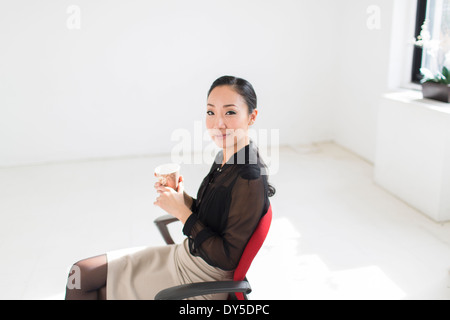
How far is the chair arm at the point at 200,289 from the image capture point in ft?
4.68

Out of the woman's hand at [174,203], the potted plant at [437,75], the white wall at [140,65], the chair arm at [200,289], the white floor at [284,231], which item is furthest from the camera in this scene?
the white wall at [140,65]

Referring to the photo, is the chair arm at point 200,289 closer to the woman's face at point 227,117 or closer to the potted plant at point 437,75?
the woman's face at point 227,117

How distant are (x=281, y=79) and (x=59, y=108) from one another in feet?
8.31

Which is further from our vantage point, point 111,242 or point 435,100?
point 435,100

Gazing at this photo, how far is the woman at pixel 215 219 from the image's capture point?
1.50m

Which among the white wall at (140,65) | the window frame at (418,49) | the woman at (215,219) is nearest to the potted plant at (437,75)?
the window frame at (418,49)

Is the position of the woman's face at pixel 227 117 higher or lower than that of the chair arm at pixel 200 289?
higher

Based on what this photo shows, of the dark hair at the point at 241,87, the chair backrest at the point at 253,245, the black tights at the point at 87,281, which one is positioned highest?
the dark hair at the point at 241,87

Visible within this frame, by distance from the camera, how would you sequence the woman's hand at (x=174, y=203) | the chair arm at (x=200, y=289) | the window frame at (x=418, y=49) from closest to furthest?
the chair arm at (x=200, y=289), the woman's hand at (x=174, y=203), the window frame at (x=418, y=49)

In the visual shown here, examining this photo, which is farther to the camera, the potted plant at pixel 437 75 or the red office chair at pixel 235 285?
the potted plant at pixel 437 75

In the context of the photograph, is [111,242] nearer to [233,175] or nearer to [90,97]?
[233,175]
